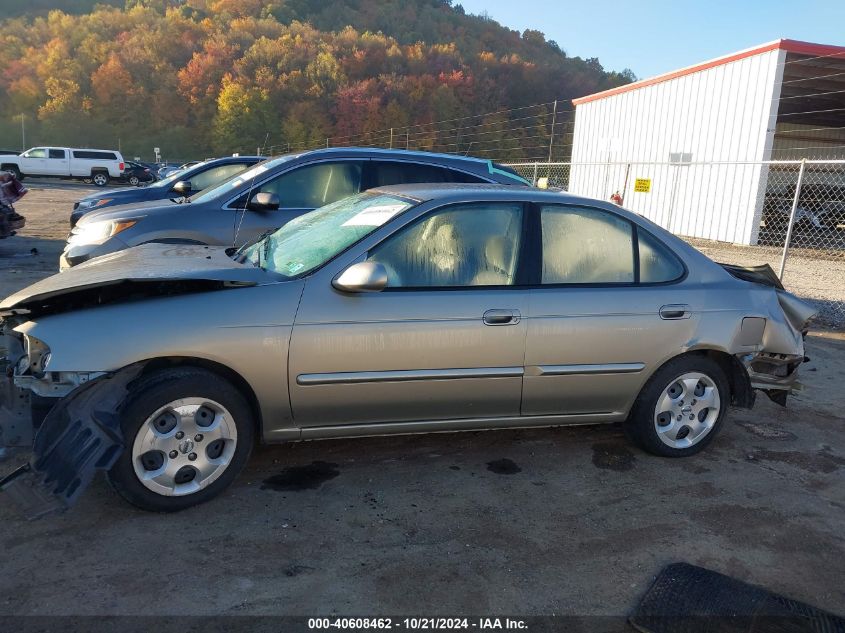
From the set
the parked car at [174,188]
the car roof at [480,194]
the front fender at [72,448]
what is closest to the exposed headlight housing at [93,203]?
the parked car at [174,188]

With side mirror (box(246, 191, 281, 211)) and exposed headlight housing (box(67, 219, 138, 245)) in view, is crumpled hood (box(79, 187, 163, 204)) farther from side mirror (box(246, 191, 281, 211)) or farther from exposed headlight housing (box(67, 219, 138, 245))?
side mirror (box(246, 191, 281, 211))

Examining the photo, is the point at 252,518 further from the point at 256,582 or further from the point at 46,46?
the point at 46,46

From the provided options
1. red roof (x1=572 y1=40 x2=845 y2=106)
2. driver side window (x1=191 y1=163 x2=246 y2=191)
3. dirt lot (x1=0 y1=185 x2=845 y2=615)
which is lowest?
dirt lot (x1=0 y1=185 x2=845 y2=615)

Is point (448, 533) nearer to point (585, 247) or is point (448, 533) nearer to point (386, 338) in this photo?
point (386, 338)

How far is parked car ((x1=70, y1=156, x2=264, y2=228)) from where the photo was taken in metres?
8.36

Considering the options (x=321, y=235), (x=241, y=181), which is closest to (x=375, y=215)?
(x=321, y=235)

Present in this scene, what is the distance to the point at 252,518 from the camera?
3256 millimetres

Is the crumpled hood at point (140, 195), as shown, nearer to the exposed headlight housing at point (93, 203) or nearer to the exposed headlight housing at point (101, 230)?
the exposed headlight housing at point (93, 203)

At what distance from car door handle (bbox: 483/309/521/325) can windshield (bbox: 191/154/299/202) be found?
3.61m

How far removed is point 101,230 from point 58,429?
148 inches

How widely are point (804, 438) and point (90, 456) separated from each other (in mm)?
4627

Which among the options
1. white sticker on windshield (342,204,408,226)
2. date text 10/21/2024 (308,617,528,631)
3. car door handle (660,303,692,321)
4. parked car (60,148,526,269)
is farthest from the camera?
parked car (60,148,526,269)

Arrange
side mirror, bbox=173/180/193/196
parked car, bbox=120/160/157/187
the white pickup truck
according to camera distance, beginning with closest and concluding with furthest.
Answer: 1. side mirror, bbox=173/180/193/196
2. the white pickup truck
3. parked car, bbox=120/160/157/187

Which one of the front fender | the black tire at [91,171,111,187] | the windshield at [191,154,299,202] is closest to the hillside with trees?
the black tire at [91,171,111,187]
